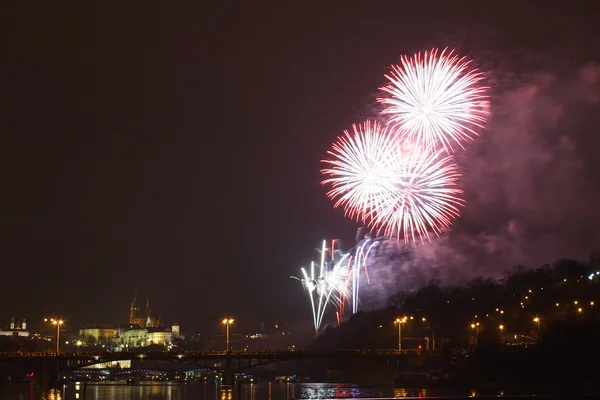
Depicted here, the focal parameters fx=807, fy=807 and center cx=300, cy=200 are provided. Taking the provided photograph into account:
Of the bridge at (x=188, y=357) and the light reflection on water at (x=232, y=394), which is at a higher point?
the bridge at (x=188, y=357)

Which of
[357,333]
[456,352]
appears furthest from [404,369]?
[357,333]

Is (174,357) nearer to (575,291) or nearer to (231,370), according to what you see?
(231,370)

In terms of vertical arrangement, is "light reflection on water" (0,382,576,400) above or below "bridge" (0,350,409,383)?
below

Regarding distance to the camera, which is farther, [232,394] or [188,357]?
[188,357]

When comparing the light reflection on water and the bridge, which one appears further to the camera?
the bridge

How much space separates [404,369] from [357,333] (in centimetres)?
5686

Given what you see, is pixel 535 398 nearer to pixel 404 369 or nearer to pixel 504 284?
pixel 404 369

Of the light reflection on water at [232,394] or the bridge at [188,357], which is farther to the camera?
the bridge at [188,357]

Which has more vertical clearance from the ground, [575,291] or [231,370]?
[575,291]

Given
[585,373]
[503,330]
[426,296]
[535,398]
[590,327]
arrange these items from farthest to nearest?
1. [426,296]
2. [503,330]
3. [590,327]
4. [585,373]
5. [535,398]

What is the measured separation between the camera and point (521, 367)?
10994cm

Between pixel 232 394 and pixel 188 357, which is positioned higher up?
pixel 188 357

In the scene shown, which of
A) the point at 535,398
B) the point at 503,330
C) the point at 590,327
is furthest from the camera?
the point at 503,330

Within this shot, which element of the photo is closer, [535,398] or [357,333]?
[535,398]
